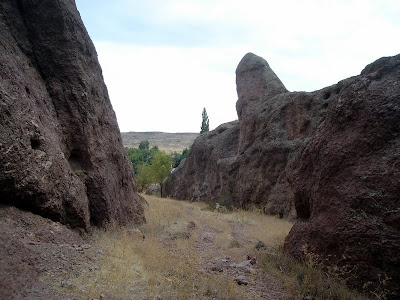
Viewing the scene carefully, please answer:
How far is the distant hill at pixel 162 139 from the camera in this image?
164 m

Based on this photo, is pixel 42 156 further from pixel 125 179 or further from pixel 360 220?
pixel 360 220

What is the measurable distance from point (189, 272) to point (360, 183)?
13.0 feet

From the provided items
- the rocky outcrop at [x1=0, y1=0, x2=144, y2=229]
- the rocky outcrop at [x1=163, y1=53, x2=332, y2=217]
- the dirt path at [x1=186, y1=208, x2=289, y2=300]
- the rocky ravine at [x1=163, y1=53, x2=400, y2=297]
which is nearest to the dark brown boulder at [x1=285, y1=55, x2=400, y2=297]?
the rocky ravine at [x1=163, y1=53, x2=400, y2=297]

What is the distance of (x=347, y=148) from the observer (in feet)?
25.5

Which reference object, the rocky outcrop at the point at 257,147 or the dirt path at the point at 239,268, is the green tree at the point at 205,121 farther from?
the dirt path at the point at 239,268

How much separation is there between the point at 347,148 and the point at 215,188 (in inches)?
707

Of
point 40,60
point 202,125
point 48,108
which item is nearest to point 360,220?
point 48,108

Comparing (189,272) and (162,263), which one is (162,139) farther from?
(189,272)

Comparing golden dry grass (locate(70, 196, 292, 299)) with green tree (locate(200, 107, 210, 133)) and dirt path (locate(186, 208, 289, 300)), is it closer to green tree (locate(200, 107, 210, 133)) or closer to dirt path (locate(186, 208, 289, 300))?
dirt path (locate(186, 208, 289, 300))

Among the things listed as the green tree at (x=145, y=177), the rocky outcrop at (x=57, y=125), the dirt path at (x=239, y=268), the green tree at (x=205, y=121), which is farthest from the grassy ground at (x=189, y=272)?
the green tree at (x=205, y=121)

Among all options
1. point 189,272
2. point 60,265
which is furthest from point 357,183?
point 60,265

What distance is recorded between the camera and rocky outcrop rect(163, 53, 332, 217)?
18219 millimetres

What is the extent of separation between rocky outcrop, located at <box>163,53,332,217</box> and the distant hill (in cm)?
12631

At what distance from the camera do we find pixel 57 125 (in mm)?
9320
